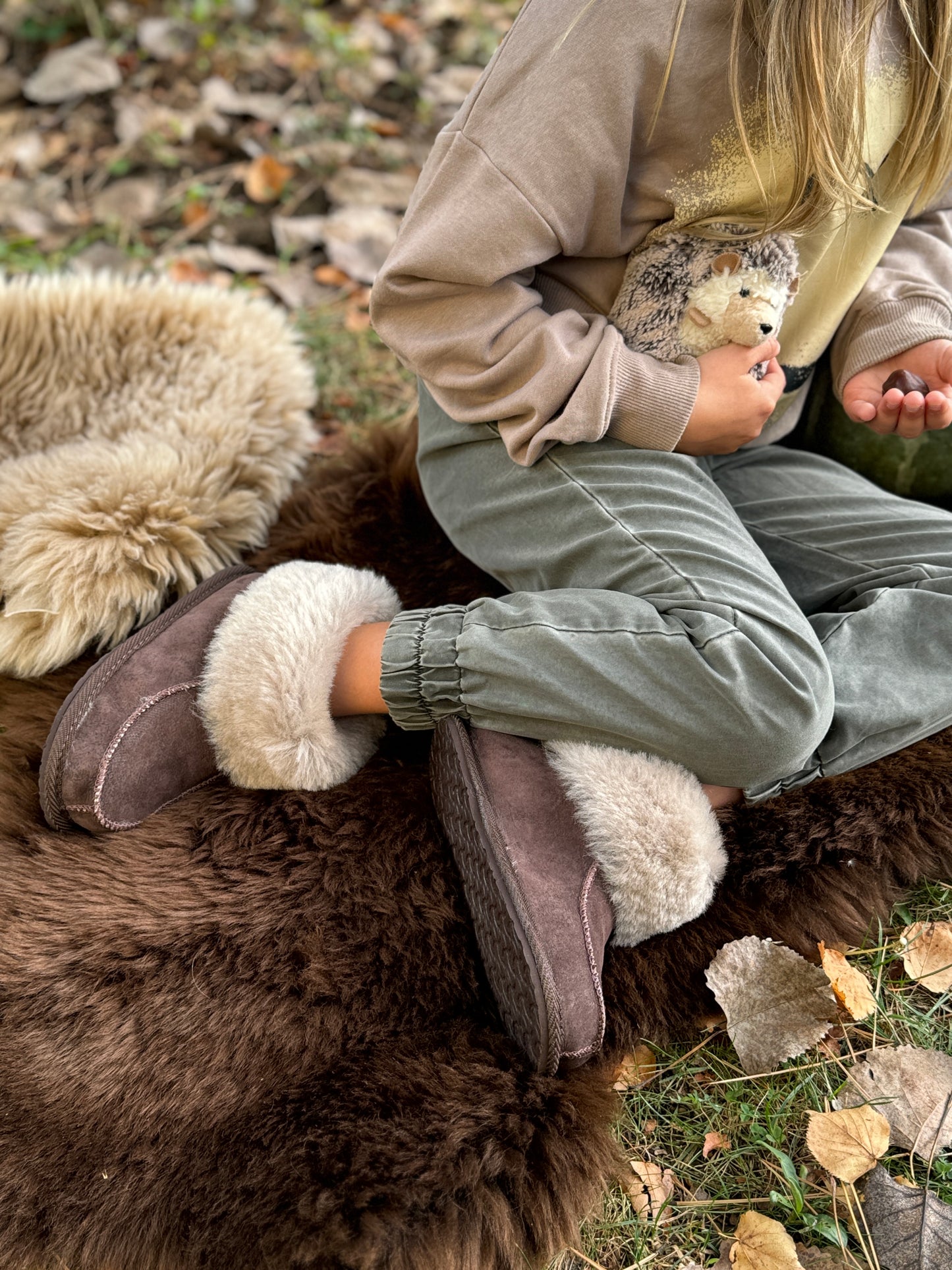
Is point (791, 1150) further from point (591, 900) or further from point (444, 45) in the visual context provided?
point (444, 45)

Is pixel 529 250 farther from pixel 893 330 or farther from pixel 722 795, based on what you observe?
pixel 722 795

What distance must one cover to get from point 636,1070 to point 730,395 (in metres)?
0.75

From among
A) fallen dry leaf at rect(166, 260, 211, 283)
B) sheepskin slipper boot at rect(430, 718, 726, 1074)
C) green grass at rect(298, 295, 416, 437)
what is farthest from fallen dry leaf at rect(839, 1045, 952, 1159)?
fallen dry leaf at rect(166, 260, 211, 283)

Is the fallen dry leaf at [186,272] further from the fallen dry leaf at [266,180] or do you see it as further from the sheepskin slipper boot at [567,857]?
the sheepskin slipper boot at [567,857]

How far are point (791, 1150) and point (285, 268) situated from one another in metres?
1.81

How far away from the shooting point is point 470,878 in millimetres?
1024

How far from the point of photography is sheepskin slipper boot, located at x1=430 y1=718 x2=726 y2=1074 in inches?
37.7

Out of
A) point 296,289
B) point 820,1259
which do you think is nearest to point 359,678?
point 820,1259

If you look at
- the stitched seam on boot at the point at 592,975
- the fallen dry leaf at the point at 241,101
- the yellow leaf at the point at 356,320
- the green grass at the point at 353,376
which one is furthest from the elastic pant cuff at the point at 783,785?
the fallen dry leaf at the point at 241,101

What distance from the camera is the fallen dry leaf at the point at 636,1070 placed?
101 centimetres

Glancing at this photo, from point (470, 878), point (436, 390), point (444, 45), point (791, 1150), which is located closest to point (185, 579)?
point (436, 390)

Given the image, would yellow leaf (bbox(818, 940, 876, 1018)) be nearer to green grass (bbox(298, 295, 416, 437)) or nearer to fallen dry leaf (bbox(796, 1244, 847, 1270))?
fallen dry leaf (bbox(796, 1244, 847, 1270))

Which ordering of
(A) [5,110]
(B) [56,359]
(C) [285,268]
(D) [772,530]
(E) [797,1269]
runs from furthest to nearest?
(A) [5,110] < (C) [285,268] < (B) [56,359] < (D) [772,530] < (E) [797,1269]

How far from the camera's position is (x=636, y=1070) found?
3.35ft
